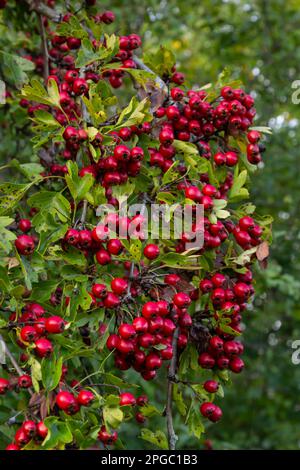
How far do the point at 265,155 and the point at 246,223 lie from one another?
319 centimetres

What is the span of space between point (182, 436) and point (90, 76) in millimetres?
2483

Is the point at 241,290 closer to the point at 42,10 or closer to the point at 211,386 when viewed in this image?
the point at 211,386

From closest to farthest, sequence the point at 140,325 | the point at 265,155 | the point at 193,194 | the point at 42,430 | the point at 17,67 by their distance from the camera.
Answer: the point at 42,430 → the point at 140,325 → the point at 193,194 → the point at 17,67 → the point at 265,155

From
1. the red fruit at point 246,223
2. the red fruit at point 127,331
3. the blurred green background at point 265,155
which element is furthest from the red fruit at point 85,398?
the blurred green background at point 265,155

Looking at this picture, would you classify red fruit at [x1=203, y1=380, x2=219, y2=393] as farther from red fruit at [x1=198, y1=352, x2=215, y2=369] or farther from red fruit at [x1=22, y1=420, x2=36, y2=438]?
red fruit at [x1=22, y1=420, x2=36, y2=438]

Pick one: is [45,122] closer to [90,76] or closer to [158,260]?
[90,76]

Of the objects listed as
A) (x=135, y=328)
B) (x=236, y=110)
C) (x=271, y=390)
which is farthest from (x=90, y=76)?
(x=271, y=390)

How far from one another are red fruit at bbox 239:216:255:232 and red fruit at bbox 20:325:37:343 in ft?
2.85

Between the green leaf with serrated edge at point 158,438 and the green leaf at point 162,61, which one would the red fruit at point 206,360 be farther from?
the green leaf at point 162,61

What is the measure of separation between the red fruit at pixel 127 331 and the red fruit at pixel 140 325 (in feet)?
0.04

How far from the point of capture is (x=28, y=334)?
1.76 meters

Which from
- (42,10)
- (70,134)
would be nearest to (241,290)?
(70,134)

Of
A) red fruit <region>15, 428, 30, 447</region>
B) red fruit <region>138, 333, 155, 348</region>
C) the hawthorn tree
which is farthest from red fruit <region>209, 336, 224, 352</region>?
red fruit <region>15, 428, 30, 447</region>

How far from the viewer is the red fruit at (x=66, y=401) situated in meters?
1.66
